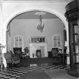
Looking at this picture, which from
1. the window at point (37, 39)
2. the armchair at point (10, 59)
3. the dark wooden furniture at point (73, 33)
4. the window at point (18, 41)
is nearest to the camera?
the dark wooden furniture at point (73, 33)

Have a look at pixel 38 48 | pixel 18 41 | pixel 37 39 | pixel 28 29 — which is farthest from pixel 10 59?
pixel 38 48

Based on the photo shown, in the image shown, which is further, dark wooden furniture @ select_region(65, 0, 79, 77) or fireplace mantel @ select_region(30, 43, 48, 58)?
fireplace mantel @ select_region(30, 43, 48, 58)

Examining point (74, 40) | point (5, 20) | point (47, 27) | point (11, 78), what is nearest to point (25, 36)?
point (47, 27)

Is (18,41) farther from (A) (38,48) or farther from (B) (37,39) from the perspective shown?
(A) (38,48)

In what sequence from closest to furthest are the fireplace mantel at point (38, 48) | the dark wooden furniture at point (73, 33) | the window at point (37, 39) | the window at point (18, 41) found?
the dark wooden furniture at point (73, 33)
the window at point (18, 41)
the fireplace mantel at point (38, 48)
the window at point (37, 39)

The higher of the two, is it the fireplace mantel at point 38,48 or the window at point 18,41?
the window at point 18,41

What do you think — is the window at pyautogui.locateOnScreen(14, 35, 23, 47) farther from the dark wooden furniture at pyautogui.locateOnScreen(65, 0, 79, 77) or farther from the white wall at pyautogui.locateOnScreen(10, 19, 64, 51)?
the dark wooden furniture at pyautogui.locateOnScreen(65, 0, 79, 77)

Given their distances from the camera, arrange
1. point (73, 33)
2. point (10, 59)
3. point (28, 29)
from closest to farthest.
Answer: point (73, 33) < point (10, 59) < point (28, 29)

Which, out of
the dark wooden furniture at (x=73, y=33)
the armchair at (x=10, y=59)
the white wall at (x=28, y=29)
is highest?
the white wall at (x=28, y=29)

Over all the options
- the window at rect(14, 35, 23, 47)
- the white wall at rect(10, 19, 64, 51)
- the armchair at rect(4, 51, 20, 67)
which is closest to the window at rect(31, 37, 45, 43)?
the white wall at rect(10, 19, 64, 51)

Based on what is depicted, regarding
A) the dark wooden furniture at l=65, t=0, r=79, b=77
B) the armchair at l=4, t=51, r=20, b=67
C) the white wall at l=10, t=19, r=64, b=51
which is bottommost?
the armchair at l=4, t=51, r=20, b=67

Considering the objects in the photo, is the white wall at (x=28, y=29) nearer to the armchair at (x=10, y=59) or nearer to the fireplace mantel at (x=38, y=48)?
the fireplace mantel at (x=38, y=48)

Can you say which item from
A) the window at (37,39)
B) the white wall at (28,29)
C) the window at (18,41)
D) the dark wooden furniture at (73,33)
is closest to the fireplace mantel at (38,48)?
the window at (37,39)

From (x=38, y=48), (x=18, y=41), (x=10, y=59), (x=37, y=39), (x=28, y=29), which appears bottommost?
(x=10, y=59)
